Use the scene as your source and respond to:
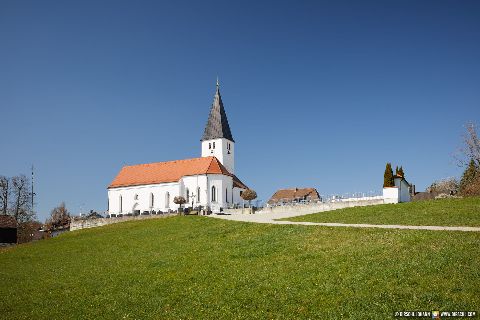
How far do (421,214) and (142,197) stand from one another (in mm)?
48639

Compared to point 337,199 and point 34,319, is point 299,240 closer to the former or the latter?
point 34,319

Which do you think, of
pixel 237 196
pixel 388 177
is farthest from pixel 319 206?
pixel 237 196

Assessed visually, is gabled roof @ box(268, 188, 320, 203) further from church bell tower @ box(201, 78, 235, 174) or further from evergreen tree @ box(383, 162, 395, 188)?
evergreen tree @ box(383, 162, 395, 188)

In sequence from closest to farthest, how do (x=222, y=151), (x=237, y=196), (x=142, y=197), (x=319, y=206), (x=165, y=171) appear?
(x=319, y=206) → (x=237, y=196) → (x=165, y=171) → (x=142, y=197) → (x=222, y=151)

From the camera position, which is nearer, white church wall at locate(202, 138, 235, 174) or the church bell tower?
white church wall at locate(202, 138, 235, 174)

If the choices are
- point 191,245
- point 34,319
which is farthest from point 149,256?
point 34,319

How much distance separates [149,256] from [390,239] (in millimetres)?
13358

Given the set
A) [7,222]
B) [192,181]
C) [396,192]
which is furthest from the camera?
[192,181]

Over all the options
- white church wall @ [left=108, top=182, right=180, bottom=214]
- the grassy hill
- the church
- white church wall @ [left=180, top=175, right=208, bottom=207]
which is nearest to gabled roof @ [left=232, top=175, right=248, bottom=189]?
the church

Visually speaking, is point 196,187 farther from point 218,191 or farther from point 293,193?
point 293,193

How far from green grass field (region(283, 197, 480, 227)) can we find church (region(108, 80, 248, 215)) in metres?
30.6

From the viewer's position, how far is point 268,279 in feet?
50.8

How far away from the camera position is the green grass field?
931 inches

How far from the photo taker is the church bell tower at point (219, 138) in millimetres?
69562
